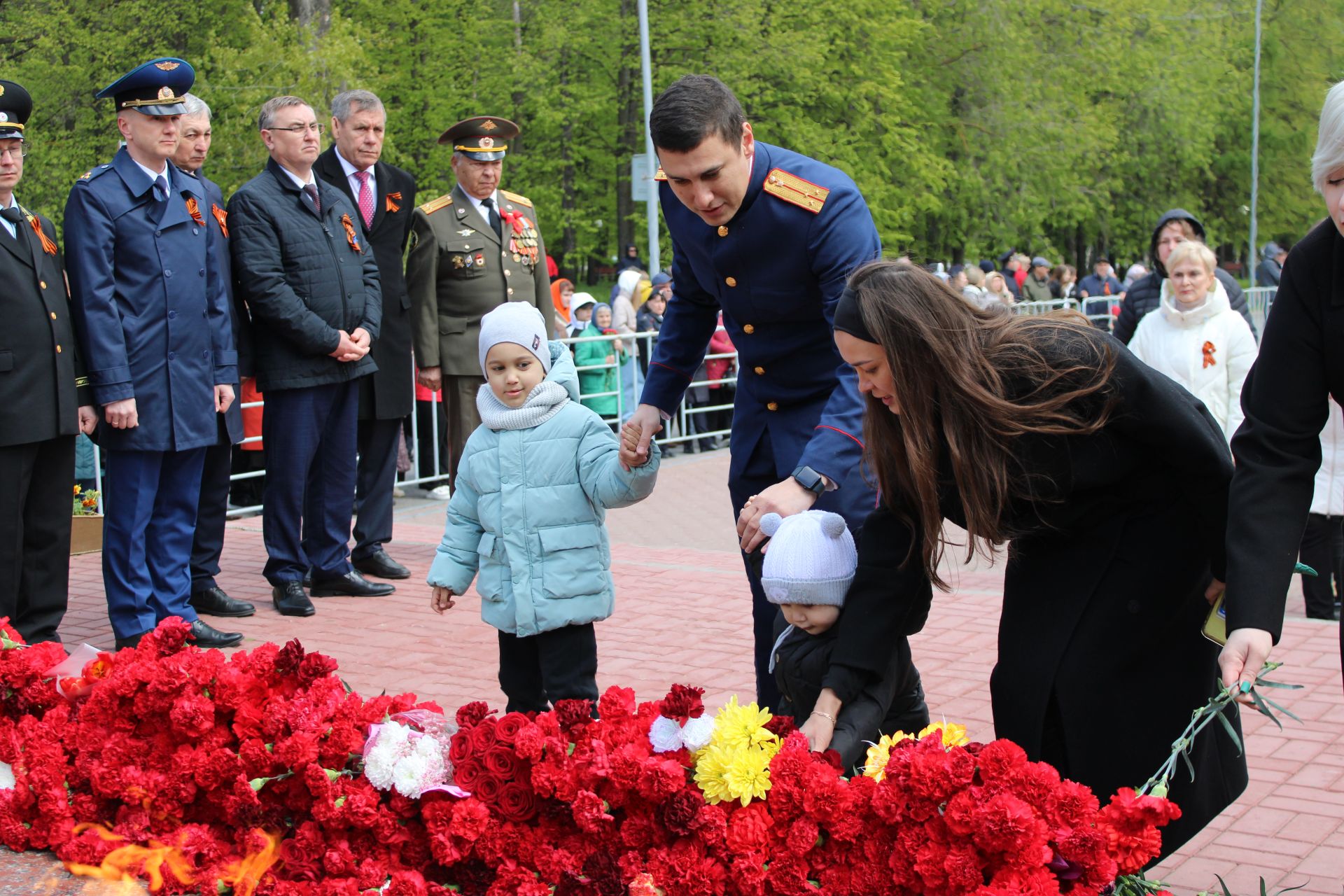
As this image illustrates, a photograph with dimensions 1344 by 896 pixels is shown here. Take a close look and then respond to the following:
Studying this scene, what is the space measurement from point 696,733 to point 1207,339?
16.6 ft

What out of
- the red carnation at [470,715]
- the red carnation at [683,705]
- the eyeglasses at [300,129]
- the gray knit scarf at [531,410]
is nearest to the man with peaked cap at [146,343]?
the eyeglasses at [300,129]

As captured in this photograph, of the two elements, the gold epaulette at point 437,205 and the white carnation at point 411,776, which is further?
the gold epaulette at point 437,205

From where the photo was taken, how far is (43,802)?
11.1 feet

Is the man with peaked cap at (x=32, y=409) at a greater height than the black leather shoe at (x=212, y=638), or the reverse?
the man with peaked cap at (x=32, y=409)

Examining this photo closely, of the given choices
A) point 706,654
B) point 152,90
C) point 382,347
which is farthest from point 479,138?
point 706,654

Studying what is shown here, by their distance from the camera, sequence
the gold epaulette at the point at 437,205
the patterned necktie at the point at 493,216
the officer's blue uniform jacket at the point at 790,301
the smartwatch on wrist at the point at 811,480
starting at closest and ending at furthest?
the smartwatch on wrist at the point at 811,480
the officer's blue uniform jacket at the point at 790,301
the gold epaulette at the point at 437,205
the patterned necktie at the point at 493,216

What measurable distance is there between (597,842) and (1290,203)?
42587mm

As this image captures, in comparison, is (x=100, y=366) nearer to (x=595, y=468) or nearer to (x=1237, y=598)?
(x=595, y=468)

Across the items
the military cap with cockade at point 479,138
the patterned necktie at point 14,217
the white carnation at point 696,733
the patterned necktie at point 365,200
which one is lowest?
the white carnation at point 696,733

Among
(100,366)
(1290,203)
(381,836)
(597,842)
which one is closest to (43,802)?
(381,836)

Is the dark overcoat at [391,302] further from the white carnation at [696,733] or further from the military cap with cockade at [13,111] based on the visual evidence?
the white carnation at [696,733]

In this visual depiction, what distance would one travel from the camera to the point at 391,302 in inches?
305

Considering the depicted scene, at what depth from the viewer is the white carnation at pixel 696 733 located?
286 centimetres

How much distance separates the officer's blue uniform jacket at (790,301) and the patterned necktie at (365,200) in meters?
3.81
